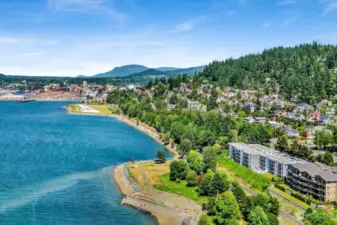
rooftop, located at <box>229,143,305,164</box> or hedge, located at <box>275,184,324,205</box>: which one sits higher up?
rooftop, located at <box>229,143,305,164</box>

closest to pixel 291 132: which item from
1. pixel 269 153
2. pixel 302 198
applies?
pixel 269 153

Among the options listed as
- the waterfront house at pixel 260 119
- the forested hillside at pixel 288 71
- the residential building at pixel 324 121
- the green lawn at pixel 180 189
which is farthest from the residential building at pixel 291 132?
the green lawn at pixel 180 189

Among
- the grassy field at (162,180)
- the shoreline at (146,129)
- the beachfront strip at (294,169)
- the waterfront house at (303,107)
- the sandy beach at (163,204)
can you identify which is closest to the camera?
the sandy beach at (163,204)

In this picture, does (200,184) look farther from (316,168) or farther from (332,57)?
(332,57)

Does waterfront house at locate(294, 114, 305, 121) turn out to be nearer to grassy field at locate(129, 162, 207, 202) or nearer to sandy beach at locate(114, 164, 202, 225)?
grassy field at locate(129, 162, 207, 202)

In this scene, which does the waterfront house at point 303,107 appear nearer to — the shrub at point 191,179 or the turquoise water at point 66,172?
the turquoise water at point 66,172

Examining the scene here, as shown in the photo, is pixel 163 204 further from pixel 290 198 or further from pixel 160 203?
pixel 290 198

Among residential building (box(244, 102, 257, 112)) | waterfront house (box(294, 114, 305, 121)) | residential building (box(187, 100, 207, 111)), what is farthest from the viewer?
residential building (box(187, 100, 207, 111))

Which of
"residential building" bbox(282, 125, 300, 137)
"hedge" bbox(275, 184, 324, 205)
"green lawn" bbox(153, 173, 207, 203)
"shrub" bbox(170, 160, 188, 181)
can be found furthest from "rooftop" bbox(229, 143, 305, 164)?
"residential building" bbox(282, 125, 300, 137)
